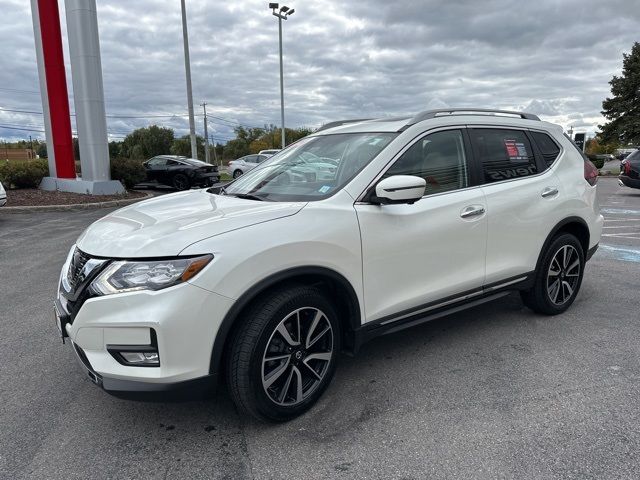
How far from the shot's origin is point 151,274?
7.76ft

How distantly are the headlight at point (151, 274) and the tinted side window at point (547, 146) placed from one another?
10.7 ft

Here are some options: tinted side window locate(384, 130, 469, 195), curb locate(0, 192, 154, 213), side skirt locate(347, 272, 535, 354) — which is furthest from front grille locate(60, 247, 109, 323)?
curb locate(0, 192, 154, 213)

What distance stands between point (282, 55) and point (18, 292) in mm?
28744

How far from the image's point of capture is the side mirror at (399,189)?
2.85m

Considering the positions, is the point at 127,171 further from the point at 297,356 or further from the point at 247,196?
the point at 297,356

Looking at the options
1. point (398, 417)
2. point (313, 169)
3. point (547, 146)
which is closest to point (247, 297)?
point (398, 417)

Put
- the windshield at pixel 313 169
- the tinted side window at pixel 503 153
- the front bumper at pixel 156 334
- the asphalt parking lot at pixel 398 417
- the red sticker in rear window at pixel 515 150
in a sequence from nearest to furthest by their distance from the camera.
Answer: the front bumper at pixel 156 334 → the asphalt parking lot at pixel 398 417 → the windshield at pixel 313 169 → the tinted side window at pixel 503 153 → the red sticker in rear window at pixel 515 150

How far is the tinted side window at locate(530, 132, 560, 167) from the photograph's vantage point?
4262 millimetres

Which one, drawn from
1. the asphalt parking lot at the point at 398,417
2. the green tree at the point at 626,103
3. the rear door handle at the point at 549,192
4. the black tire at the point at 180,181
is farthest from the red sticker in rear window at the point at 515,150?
the green tree at the point at 626,103

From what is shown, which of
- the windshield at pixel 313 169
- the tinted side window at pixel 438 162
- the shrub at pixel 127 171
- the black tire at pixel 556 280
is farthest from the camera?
the shrub at pixel 127 171

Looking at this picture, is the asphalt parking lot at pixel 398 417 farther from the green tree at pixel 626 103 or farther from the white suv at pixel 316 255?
the green tree at pixel 626 103

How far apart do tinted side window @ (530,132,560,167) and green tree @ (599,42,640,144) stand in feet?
179

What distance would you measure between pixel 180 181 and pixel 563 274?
1676cm

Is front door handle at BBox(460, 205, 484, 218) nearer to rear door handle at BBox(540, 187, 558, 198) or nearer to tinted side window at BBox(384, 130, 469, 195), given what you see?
tinted side window at BBox(384, 130, 469, 195)
